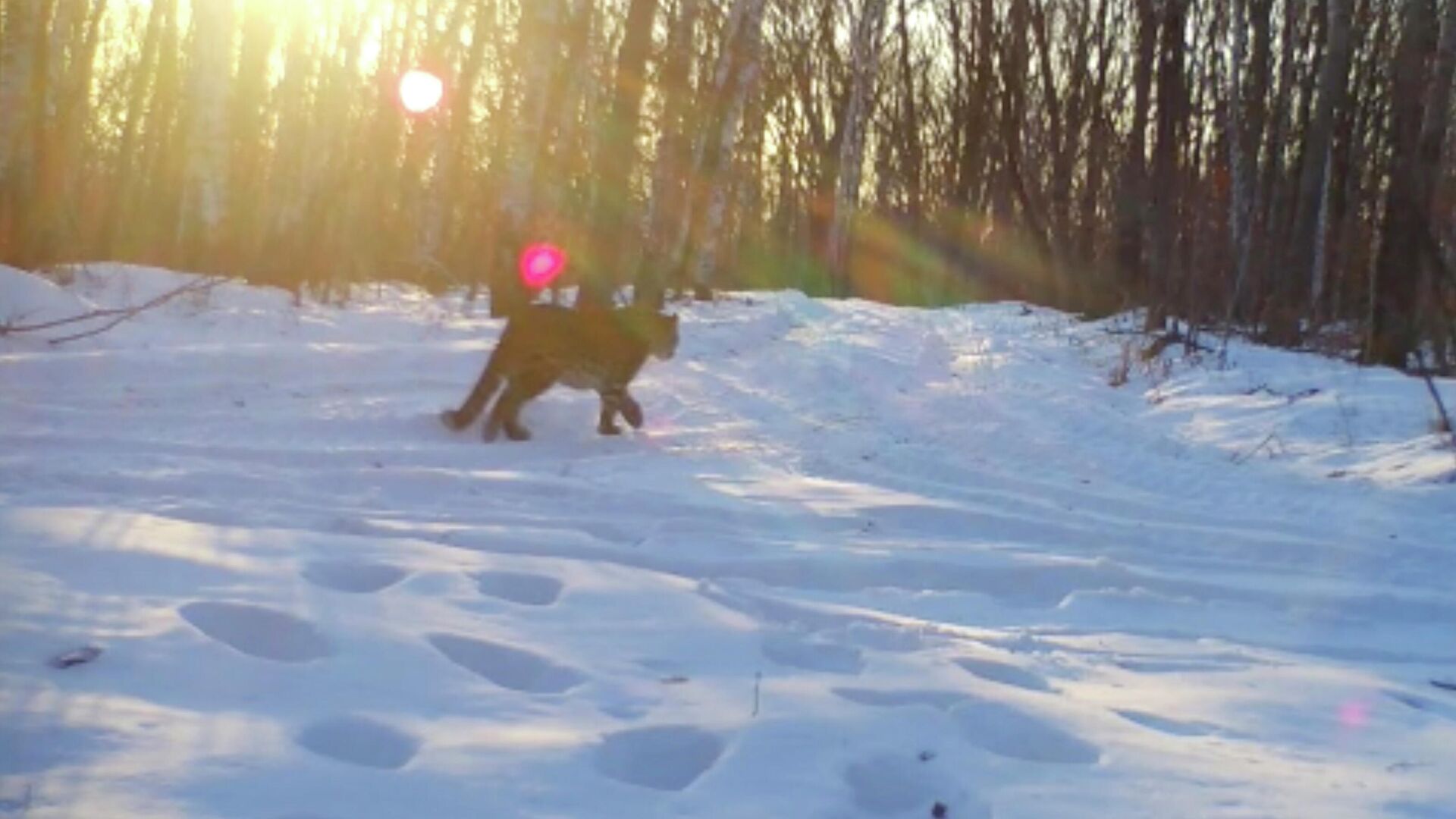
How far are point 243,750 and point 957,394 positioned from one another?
901 cm

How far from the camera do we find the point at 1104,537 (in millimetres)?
5902

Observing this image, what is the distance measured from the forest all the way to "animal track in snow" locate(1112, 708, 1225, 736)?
5143mm

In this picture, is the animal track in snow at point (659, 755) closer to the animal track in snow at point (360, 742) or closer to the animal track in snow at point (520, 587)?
the animal track in snow at point (360, 742)

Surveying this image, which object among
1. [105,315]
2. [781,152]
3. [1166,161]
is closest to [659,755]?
[105,315]

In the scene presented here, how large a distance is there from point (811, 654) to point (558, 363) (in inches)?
185

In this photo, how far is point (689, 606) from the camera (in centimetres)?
397

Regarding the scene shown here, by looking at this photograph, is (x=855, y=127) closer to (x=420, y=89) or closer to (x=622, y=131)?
(x=420, y=89)

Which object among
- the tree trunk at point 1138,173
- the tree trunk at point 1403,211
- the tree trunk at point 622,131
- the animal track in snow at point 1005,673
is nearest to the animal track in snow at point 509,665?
the animal track in snow at point 1005,673

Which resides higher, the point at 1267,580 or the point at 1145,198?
the point at 1145,198

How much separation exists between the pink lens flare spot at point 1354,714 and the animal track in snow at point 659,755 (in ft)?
5.17

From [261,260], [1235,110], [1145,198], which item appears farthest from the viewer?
[1145,198]

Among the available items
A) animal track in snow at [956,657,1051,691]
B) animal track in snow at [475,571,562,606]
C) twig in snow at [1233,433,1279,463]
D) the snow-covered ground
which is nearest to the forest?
twig in snow at [1233,433,1279,463]

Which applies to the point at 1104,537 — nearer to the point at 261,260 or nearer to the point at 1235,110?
the point at 261,260

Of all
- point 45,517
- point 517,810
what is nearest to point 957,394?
point 45,517
